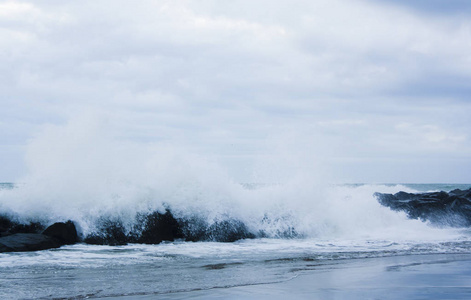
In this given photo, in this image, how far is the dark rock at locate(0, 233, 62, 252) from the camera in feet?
28.1

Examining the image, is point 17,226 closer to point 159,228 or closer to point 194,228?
point 159,228

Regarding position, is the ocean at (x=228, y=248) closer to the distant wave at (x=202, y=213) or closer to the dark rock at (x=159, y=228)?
the distant wave at (x=202, y=213)

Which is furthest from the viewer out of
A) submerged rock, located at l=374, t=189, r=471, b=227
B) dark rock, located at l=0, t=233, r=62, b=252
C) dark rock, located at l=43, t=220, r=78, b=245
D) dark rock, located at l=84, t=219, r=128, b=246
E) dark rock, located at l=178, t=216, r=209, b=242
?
submerged rock, located at l=374, t=189, r=471, b=227

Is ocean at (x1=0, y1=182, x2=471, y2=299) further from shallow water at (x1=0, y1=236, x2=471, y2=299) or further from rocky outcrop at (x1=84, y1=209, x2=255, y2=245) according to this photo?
rocky outcrop at (x1=84, y1=209, x2=255, y2=245)

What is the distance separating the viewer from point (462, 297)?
17.5 ft

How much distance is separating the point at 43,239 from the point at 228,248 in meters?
3.68

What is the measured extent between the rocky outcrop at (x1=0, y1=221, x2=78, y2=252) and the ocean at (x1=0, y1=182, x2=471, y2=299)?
0.23 meters

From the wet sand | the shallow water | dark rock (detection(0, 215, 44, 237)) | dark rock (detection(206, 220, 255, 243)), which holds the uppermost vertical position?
dark rock (detection(0, 215, 44, 237))

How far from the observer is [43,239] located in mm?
9148

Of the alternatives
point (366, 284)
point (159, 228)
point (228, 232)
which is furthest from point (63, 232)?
point (366, 284)

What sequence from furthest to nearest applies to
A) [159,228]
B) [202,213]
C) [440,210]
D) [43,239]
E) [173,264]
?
[440,210] < [202,213] < [159,228] < [43,239] < [173,264]

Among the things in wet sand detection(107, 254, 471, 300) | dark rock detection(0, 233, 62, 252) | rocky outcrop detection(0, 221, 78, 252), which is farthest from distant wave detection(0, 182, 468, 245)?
wet sand detection(107, 254, 471, 300)

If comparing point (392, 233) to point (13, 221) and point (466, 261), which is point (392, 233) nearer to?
point (466, 261)

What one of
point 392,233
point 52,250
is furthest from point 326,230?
point 52,250
